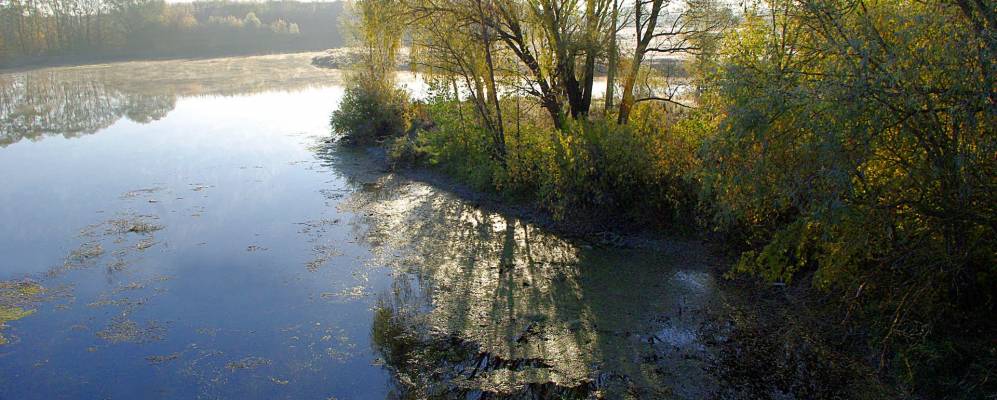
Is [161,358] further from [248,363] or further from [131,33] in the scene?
[131,33]

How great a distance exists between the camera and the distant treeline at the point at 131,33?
Result: 1745 inches

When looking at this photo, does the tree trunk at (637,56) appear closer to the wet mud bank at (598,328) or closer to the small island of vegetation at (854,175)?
the small island of vegetation at (854,175)

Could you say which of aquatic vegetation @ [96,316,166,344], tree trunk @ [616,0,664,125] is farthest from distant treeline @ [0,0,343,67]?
aquatic vegetation @ [96,316,166,344]

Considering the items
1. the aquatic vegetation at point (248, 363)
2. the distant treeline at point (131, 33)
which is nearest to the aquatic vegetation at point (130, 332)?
the aquatic vegetation at point (248, 363)

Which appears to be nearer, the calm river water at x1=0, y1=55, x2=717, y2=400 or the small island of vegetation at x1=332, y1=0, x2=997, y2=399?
the small island of vegetation at x1=332, y1=0, x2=997, y2=399

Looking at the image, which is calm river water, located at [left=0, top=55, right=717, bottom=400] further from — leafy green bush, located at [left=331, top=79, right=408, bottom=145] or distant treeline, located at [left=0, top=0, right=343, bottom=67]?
distant treeline, located at [left=0, top=0, right=343, bottom=67]

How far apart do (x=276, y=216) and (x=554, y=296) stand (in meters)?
5.27

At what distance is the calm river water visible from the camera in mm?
5523

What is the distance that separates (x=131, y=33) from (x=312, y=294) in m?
51.3

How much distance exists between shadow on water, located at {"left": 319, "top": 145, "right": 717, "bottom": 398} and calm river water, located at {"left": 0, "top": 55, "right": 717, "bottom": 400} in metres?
0.02

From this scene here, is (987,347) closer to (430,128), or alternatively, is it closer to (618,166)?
(618,166)

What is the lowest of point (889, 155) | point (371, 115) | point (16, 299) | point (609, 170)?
point (16, 299)

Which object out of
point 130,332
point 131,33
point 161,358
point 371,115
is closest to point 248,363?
point 161,358

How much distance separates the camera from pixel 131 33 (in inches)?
1971
